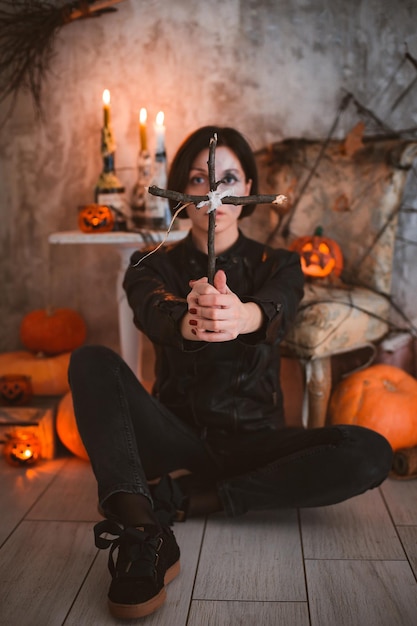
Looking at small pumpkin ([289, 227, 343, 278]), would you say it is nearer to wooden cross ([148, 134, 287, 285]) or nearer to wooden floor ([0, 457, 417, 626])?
wooden floor ([0, 457, 417, 626])

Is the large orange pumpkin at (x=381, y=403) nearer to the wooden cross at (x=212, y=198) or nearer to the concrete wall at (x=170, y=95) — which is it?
the concrete wall at (x=170, y=95)

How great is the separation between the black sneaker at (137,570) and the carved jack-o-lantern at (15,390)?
3.12 ft

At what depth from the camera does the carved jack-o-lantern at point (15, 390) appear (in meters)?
2.44

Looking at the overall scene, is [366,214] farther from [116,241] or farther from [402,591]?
[402,591]

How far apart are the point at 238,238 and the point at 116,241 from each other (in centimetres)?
51

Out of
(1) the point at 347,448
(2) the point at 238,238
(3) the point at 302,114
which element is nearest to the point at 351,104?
(3) the point at 302,114

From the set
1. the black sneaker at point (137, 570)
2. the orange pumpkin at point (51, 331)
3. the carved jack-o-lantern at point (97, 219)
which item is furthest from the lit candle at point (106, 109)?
the black sneaker at point (137, 570)

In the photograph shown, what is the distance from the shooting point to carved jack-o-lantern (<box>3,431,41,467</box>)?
2.30 metres

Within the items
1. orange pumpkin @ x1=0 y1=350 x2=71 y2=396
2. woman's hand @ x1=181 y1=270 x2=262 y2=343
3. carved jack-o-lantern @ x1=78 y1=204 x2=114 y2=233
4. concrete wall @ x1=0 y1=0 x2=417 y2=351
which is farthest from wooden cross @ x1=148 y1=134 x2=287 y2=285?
concrete wall @ x1=0 y1=0 x2=417 y2=351

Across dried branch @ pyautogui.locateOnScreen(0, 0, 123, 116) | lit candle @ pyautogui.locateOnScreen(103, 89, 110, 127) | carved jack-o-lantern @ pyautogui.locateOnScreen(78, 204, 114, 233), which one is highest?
dried branch @ pyautogui.locateOnScreen(0, 0, 123, 116)

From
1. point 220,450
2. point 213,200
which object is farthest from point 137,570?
point 213,200

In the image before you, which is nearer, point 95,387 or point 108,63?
point 95,387

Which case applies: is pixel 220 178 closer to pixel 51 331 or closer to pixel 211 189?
pixel 211 189

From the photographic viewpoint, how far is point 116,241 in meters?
2.36
